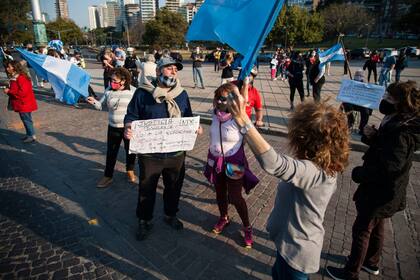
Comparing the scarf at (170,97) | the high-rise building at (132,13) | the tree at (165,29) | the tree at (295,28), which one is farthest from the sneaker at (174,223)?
the high-rise building at (132,13)

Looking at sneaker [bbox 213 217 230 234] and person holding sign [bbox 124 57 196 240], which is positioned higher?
person holding sign [bbox 124 57 196 240]

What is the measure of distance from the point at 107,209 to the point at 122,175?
113 centimetres

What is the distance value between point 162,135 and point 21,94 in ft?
16.2

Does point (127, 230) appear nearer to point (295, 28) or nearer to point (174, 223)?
point (174, 223)

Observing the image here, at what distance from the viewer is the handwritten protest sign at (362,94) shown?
5.81 m

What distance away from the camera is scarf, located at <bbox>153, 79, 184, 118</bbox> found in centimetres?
303

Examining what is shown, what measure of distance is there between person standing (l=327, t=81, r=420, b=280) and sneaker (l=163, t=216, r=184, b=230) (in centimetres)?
189

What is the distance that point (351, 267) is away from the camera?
8.60 feet

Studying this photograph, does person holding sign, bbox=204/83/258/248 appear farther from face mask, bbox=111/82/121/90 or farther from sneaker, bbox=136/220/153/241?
face mask, bbox=111/82/121/90

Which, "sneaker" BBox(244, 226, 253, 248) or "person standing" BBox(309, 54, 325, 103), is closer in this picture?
"sneaker" BBox(244, 226, 253, 248)

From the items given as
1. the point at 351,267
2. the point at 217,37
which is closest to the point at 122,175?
the point at 217,37

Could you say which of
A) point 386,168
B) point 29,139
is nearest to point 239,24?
point 386,168

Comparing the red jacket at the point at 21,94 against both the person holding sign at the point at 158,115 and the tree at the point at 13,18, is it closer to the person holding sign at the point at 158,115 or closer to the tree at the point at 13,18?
the person holding sign at the point at 158,115

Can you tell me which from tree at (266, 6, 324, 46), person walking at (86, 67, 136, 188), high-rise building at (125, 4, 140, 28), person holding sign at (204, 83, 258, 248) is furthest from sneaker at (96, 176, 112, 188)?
high-rise building at (125, 4, 140, 28)
